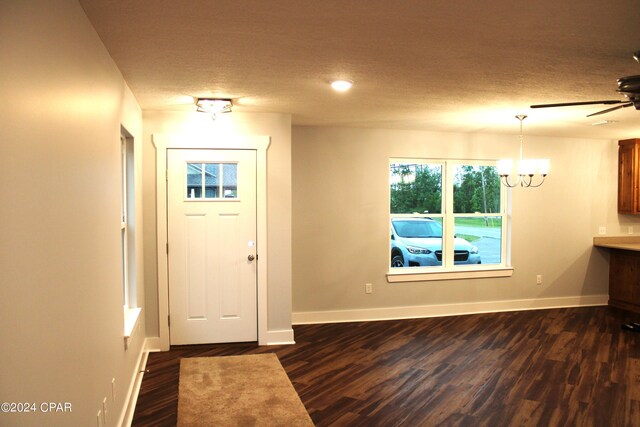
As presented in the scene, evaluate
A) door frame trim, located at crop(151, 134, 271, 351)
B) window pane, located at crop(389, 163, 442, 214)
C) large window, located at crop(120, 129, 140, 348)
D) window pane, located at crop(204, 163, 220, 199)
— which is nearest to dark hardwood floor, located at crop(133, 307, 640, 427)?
door frame trim, located at crop(151, 134, 271, 351)

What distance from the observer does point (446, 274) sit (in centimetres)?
644

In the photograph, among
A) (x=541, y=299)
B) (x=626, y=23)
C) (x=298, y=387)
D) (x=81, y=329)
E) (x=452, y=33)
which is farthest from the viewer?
(x=541, y=299)

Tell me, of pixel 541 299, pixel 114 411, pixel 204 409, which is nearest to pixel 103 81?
pixel 114 411

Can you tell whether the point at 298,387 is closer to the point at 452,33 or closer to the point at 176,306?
the point at 176,306

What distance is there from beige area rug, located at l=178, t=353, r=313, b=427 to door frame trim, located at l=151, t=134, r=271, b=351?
1.66ft

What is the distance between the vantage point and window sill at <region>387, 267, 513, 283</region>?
627cm

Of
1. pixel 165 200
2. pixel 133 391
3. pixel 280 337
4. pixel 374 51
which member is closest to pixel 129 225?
pixel 165 200

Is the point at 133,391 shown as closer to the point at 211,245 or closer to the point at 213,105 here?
the point at 211,245

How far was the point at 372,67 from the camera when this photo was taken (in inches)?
129

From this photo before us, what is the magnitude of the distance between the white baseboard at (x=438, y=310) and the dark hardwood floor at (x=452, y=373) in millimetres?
163

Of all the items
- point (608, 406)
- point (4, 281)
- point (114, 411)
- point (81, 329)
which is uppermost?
point (4, 281)

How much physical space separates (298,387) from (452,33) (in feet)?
9.17

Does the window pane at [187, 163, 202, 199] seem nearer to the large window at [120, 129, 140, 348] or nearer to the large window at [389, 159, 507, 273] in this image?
the large window at [120, 129, 140, 348]

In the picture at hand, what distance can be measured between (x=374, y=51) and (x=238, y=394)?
103 inches
